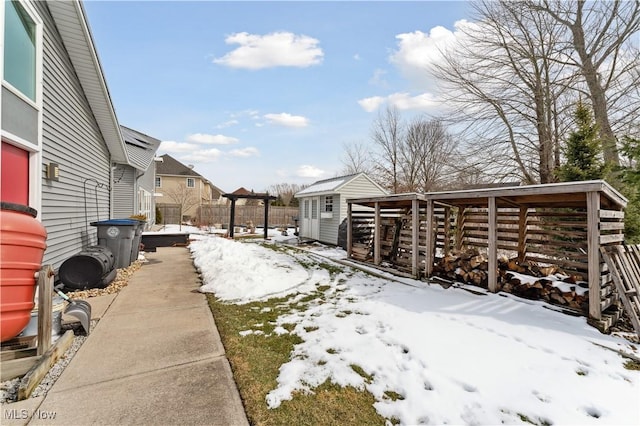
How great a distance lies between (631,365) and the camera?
3066 mm

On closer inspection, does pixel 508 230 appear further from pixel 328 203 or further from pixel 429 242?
pixel 328 203

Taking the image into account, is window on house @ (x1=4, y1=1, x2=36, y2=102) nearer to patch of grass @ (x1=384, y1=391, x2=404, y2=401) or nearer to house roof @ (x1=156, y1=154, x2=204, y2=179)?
patch of grass @ (x1=384, y1=391, x2=404, y2=401)

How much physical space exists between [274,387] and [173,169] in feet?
Answer: 102

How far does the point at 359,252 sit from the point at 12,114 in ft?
25.6

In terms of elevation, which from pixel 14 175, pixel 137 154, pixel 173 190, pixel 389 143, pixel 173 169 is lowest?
pixel 14 175

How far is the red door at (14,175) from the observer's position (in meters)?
3.79

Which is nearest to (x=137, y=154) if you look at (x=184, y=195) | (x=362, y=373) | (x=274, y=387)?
(x=274, y=387)

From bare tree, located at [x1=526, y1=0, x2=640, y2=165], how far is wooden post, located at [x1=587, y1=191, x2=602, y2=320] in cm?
812

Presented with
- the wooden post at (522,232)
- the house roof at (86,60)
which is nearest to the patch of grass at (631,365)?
the wooden post at (522,232)

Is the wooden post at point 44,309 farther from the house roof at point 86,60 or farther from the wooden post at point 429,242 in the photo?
the wooden post at point 429,242

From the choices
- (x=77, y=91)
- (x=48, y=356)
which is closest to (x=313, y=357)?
(x=48, y=356)

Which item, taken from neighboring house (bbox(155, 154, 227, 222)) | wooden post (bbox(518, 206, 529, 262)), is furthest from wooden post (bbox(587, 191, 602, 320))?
neighboring house (bbox(155, 154, 227, 222))

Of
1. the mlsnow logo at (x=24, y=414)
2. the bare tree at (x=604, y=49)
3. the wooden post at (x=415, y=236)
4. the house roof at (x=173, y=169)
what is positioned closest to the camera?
the mlsnow logo at (x=24, y=414)

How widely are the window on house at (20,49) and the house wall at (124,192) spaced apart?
6.98m
